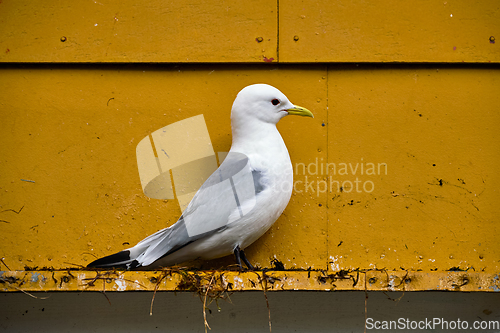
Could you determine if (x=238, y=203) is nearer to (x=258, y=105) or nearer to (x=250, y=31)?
(x=258, y=105)

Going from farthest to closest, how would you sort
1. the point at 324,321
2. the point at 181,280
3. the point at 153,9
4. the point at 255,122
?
1. the point at 153,9
2. the point at 324,321
3. the point at 255,122
4. the point at 181,280

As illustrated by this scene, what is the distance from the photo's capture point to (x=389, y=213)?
166cm

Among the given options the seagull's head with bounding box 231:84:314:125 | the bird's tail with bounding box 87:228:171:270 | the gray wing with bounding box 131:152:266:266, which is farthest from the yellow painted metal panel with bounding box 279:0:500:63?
the bird's tail with bounding box 87:228:171:270

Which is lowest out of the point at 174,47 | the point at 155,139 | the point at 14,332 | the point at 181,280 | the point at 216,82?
the point at 14,332

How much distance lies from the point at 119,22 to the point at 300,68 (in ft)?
2.63

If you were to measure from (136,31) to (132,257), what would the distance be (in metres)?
0.95

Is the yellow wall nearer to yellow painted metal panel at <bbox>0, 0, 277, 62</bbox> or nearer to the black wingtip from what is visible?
yellow painted metal panel at <bbox>0, 0, 277, 62</bbox>

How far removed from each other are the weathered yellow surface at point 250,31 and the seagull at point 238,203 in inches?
13.2

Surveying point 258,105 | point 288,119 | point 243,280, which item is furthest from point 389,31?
point 243,280

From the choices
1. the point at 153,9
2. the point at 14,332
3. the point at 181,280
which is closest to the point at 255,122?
the point at 181,280

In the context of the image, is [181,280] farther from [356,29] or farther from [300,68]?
[356,29]

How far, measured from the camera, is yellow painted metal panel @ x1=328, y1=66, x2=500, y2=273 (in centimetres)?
163

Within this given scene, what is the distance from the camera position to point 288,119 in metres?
1.70

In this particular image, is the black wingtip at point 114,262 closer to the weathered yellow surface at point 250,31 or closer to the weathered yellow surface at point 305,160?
the weathered yellow surface at point 305,160
